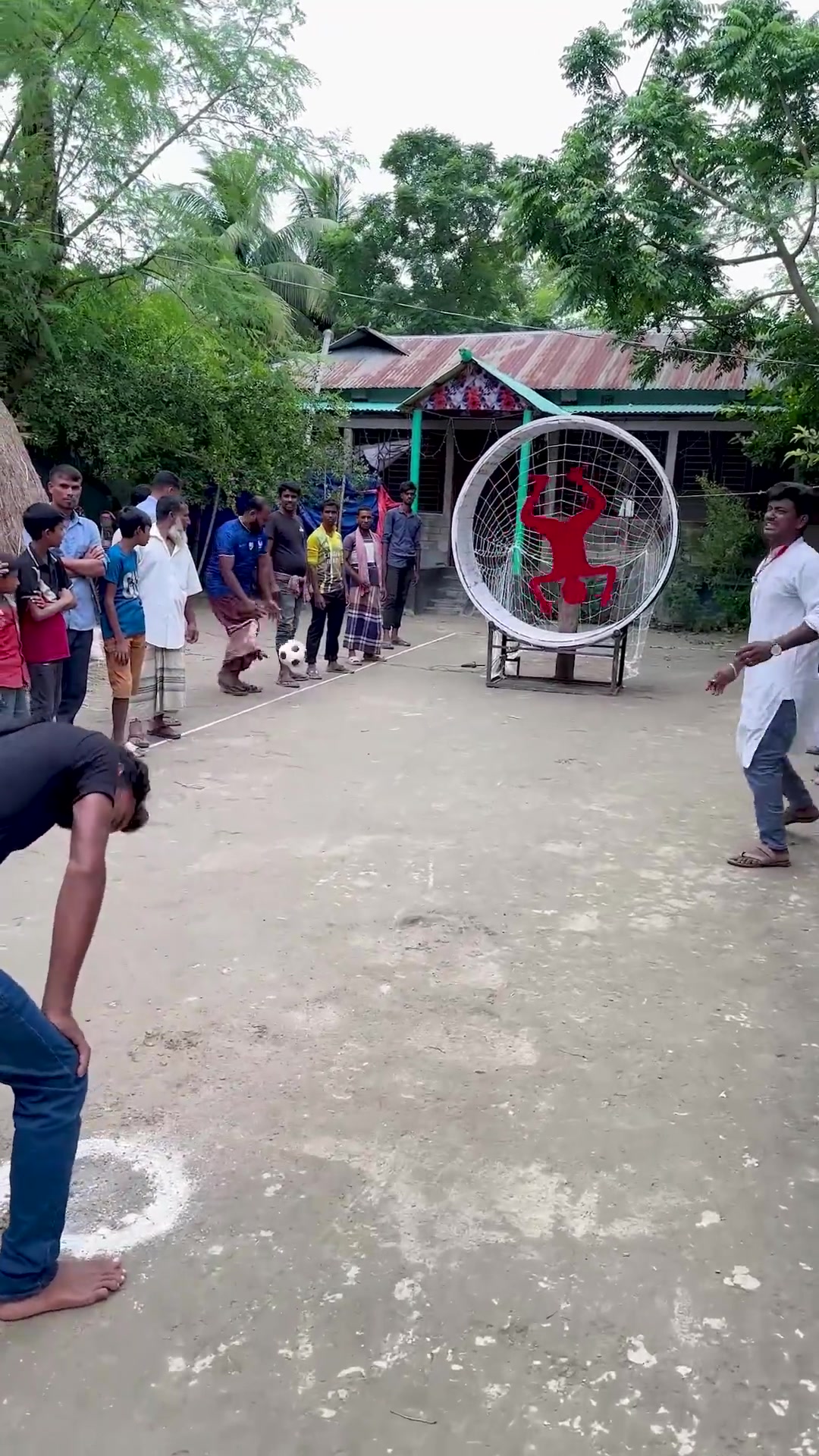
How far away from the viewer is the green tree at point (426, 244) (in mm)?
24172

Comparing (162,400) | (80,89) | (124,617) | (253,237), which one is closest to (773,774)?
(124,617)

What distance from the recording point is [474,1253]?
229 centimetres

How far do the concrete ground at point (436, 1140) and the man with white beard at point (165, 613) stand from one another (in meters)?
1.54

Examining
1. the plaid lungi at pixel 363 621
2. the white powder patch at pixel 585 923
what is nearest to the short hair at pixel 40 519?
the white powder patch at pixel 585 923

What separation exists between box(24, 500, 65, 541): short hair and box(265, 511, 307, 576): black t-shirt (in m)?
3.43

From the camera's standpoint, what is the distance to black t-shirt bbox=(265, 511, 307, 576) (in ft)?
27.2

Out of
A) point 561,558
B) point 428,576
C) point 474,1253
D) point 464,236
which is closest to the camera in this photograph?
point 474,1253

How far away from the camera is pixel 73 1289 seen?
209 centimetres

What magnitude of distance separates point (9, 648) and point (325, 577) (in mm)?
4270

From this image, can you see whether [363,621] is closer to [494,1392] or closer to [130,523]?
[130,523]

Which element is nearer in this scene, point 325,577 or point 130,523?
point 130,523

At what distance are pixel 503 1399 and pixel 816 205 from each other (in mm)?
10907

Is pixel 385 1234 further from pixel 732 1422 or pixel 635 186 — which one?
pixel 635 186

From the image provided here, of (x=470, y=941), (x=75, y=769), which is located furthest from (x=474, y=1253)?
(x=470, y=941)
